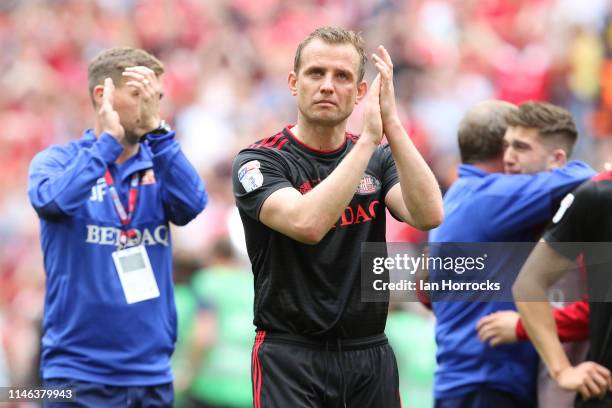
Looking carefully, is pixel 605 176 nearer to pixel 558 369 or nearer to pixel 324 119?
pixel 558 369

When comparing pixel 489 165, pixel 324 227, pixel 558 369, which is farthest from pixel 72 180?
pixel 558 369

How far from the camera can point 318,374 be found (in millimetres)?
4207

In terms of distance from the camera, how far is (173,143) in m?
5.63

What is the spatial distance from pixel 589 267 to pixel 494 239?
99 centimetres

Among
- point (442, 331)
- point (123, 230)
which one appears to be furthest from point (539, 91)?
point (123, 230)

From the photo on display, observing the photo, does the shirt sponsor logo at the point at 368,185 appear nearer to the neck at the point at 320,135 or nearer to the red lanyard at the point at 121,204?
the neck at the point at 320,135

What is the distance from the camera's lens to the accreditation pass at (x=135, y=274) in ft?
17.7

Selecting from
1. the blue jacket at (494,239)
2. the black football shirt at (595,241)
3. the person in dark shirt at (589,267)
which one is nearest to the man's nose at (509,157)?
the blue jacket at (494,239)

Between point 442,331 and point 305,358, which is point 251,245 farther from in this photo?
point 442,331

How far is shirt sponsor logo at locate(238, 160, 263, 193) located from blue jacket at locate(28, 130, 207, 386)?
1269 mm

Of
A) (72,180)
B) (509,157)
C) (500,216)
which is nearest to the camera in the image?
(72,180)

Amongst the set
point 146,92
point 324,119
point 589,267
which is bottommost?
point 589,267

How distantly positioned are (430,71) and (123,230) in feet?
20.5

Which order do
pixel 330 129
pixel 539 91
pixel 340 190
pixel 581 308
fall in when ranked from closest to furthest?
1. pixel 340 190
2. pixel 330 129
3. pixel 581 308
4. pixel 539 91
